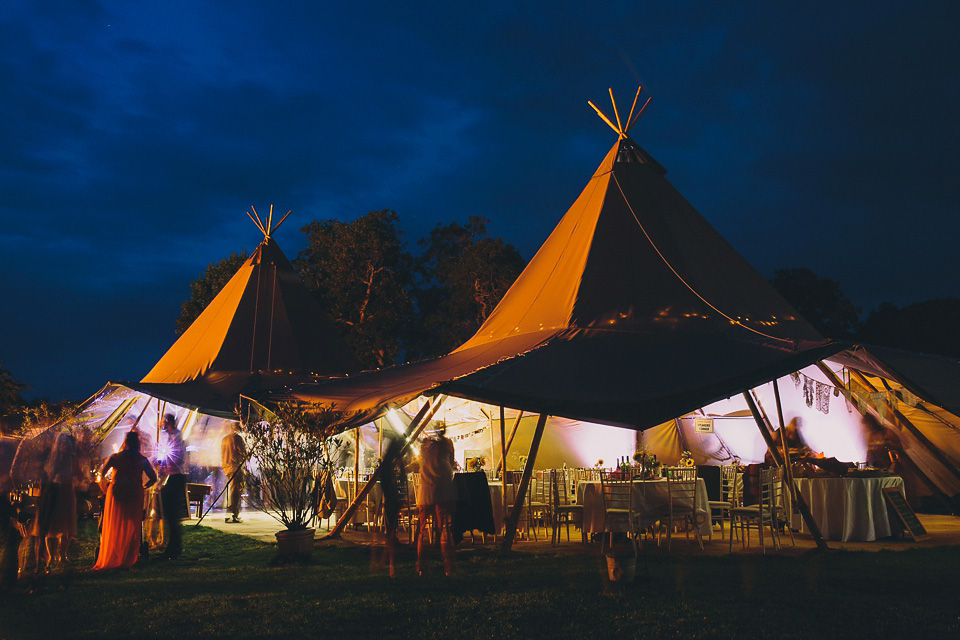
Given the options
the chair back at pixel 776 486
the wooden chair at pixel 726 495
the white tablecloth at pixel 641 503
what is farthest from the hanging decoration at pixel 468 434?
the chair back at pixel 776 486

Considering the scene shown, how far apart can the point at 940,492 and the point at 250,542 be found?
882 cm

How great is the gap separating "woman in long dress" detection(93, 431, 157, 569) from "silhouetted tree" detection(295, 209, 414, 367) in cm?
1529

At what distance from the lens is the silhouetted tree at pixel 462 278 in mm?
22344

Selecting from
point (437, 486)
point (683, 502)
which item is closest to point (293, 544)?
point (437, 486)

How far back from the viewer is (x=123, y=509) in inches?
Result: 293

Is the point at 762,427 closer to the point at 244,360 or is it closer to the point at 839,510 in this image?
the point at 839,510

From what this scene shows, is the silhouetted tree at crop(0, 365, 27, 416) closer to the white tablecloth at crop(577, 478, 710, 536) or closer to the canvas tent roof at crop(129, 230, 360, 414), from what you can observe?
the canvas tent roof at crop(129, 230, 360, 414)

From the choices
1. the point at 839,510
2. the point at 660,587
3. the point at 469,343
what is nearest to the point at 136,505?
the point at 469,343

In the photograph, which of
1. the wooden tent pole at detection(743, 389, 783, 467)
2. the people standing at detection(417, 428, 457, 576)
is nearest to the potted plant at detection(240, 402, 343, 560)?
the people standing at detection(417, 428, 457, 576)

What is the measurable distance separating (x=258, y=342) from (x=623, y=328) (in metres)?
8.04

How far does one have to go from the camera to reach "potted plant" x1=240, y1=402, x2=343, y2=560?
296 inches

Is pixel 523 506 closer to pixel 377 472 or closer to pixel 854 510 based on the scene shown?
pixel 377 472

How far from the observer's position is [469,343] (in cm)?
995

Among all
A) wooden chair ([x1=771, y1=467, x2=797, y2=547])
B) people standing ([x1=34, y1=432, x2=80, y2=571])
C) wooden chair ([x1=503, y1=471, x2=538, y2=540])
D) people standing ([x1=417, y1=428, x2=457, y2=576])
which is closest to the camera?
people standing ([x1=34, y1=432, x2=80, y2=571])
